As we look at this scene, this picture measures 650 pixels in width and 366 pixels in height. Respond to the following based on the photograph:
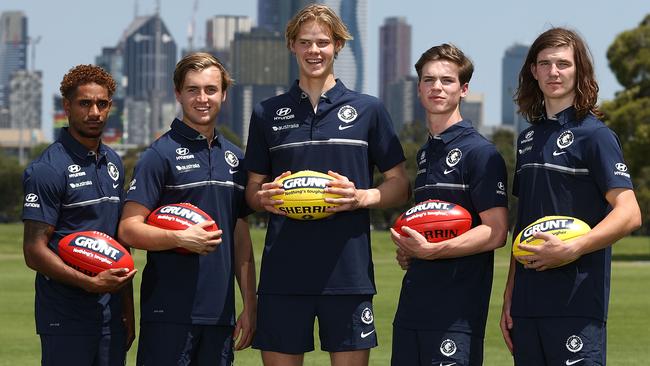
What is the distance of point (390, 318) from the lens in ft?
69.6

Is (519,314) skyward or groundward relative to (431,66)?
groundward

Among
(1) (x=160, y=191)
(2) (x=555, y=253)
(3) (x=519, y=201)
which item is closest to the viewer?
(2) (x=555, y=253)

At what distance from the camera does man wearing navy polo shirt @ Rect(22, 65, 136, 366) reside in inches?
355

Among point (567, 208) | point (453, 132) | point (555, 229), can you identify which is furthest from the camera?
point (453, 132)

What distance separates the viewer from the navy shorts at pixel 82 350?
9.02 meters

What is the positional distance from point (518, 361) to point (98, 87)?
126 inches

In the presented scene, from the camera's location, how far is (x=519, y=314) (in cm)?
848

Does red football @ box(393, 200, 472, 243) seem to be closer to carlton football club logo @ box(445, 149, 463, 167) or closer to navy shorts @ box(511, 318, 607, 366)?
carlton football club logo @ box(445, 149, 463, 167)

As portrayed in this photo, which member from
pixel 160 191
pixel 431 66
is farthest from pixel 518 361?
pixel 160 191

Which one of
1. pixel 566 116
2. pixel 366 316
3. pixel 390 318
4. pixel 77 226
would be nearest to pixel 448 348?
pixel 366 316

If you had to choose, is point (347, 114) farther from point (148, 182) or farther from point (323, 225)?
point (148, 182)

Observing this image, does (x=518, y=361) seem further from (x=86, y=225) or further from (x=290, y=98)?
(x=86, y=225)

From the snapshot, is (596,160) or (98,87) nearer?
(596,160)

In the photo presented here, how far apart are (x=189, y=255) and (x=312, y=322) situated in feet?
2.98
